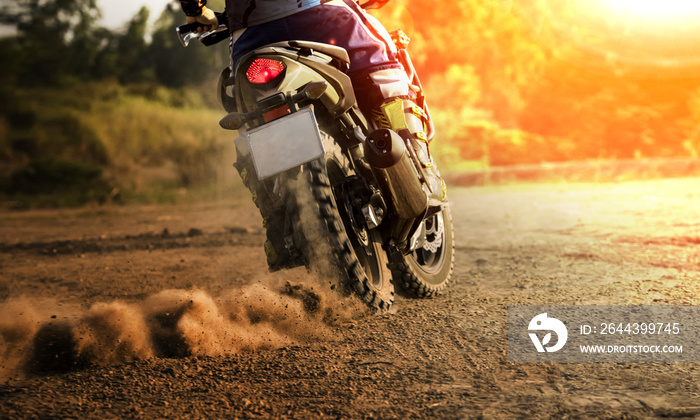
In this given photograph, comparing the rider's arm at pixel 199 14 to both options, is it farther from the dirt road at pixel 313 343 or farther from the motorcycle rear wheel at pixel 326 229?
the dirt road at pixel 313 343

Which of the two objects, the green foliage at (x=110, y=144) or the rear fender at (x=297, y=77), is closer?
the rear fender at (x=297, y=77)

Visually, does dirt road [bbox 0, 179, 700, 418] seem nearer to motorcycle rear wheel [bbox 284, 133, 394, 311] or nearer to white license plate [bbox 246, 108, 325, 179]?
motorcycle rear wheel [bbox 284, 133, 394, 311]

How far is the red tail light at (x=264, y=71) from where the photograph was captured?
2.61m

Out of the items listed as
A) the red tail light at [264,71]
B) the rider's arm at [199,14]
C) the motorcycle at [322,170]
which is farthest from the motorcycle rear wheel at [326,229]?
the rider's arm at [199,14]

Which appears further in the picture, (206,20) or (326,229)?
(206,20)

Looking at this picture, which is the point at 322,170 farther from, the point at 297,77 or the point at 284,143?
the point at 297,77

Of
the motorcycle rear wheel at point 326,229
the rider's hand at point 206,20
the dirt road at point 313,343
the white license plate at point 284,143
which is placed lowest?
the dirt road at point 313,343

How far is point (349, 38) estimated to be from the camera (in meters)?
Result: 3.01

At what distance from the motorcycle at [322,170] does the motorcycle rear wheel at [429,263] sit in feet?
0.15

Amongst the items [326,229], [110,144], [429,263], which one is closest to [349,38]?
[326,229]

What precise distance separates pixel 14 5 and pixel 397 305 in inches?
430

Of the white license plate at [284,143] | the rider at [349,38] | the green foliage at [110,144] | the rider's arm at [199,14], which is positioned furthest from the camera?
the green foliage at [110,144]

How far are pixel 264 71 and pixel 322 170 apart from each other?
0.47m

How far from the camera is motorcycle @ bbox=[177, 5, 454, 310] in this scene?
8.04 ft
